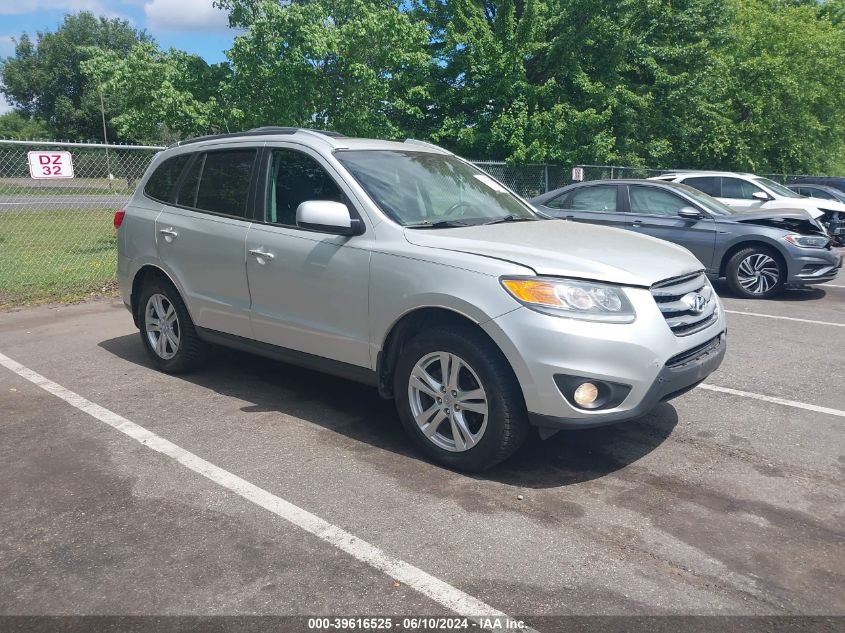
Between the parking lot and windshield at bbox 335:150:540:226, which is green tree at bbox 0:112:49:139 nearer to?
the parking lot

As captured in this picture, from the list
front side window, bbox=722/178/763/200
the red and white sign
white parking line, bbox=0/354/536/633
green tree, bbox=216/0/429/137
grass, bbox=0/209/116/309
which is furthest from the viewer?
front side window, bbox=722/178/763/200

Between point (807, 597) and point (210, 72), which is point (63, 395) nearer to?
point (807, 597)

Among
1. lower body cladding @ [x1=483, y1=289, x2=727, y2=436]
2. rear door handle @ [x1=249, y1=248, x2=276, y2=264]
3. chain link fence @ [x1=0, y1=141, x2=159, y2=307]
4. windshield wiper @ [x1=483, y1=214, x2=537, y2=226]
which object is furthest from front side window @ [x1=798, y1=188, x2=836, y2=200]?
rear door handle @ [x1=249, y1=248, x2=276, y2=264]

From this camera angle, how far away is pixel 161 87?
44.1 feet

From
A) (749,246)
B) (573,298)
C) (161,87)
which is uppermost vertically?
(161,87)

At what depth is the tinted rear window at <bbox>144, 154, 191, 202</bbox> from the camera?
5.85 meters

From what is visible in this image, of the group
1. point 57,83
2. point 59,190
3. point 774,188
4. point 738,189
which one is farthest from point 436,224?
point 57,83

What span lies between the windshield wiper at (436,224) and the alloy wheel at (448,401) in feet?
2.69

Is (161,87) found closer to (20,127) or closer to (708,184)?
(708,184)

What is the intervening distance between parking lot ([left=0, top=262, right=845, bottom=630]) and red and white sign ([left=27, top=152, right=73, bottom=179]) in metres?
4.78

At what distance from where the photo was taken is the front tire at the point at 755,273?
9.78 meters

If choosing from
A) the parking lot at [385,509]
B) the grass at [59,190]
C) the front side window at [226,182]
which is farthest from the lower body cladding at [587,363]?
the grass at [59,190]

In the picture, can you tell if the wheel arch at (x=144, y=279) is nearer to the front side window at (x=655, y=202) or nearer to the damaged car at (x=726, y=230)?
the damaged car at (x=726, y=230)

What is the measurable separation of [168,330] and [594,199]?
22.3 ft
